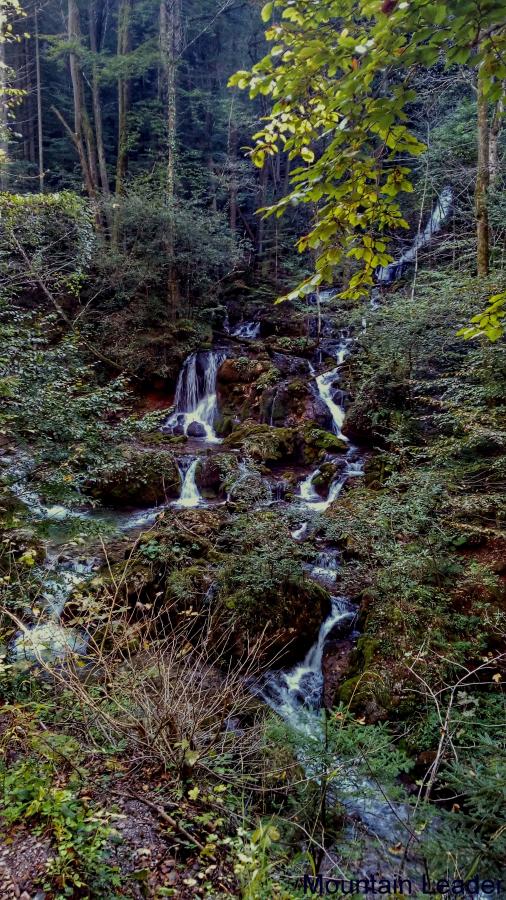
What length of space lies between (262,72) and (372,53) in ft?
1.95

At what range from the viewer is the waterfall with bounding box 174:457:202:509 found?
10.1 meters

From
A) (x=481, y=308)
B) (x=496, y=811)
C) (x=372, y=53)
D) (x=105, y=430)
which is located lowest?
(x=496, y=811)

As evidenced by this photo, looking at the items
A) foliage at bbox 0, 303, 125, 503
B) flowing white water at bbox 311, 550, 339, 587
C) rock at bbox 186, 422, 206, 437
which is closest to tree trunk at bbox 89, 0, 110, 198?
rock at bbox 186, 422, 206, 437

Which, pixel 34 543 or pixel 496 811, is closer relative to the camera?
pixel 496 811

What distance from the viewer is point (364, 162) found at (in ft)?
7.28

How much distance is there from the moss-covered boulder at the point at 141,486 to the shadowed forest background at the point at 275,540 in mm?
91

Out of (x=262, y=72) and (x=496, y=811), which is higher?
(x=262, y=72)

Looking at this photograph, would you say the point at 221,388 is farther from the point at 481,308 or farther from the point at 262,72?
the point at 262,72

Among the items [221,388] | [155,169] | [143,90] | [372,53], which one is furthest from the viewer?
[143,90]

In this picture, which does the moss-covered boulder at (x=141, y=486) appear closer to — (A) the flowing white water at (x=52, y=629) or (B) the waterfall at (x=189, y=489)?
(B) the waterfall at (x=189, y=489)

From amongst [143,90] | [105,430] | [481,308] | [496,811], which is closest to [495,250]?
[481,308]

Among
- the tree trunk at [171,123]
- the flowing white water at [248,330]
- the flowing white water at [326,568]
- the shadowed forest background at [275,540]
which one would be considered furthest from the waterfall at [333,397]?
the tree trunk at [171,123]

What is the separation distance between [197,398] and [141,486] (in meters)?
5.33

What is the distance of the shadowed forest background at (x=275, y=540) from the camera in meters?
2.27
